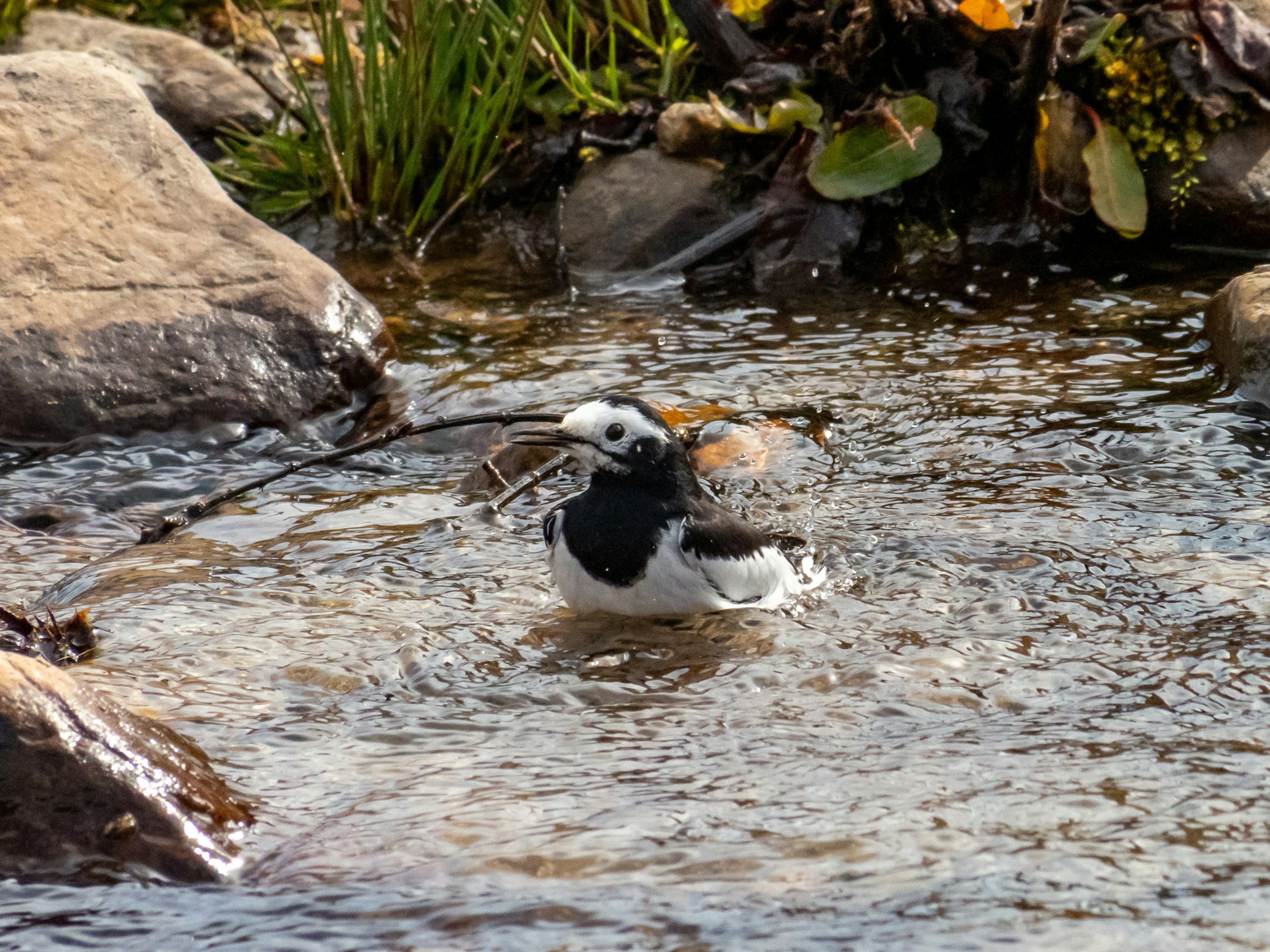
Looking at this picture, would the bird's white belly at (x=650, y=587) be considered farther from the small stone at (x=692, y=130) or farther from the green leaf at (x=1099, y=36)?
the green leaf at (x=1099, y=36)

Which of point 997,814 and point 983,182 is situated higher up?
point 983,182

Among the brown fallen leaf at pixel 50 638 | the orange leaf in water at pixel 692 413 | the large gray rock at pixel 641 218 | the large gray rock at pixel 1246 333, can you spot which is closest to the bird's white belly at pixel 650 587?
the brown fallen leaf at pixel 50 638

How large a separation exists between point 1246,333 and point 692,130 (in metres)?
3.71

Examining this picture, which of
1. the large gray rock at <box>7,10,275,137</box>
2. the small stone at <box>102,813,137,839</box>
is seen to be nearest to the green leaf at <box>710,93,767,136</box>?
the large gray rock at <box>7,10,275,137</box>

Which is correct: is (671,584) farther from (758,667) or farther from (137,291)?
(137,291)

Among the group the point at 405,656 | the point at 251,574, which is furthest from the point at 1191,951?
the point at 251,574

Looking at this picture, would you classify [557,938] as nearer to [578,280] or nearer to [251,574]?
[251,574]

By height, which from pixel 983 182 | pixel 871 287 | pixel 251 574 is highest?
pixel 983 182

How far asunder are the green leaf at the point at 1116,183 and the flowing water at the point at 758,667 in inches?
26.7

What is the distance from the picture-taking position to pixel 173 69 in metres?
10.3

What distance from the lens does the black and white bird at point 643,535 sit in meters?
4.10

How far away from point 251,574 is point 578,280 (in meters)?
3.98

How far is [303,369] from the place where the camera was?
6.29 metres

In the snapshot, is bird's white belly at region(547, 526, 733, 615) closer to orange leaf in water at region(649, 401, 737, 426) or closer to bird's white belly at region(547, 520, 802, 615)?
bird's white belly at region(547, 520, 802, 615)
